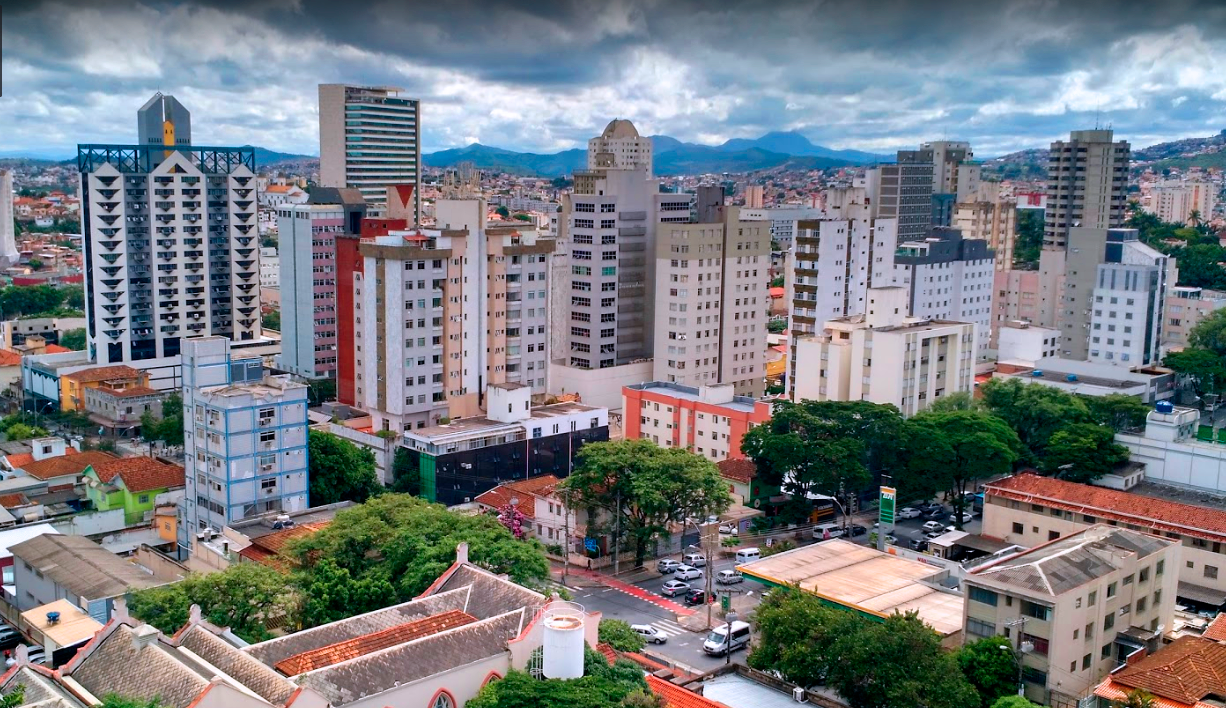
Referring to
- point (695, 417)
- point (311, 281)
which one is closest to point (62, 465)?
point (311, 281)

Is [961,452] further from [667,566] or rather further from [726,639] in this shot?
[726,639]

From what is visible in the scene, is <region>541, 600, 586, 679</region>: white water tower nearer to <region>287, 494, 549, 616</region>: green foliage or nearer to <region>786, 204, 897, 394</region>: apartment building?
<region>287, 494, 549, 616</region>: green foliage

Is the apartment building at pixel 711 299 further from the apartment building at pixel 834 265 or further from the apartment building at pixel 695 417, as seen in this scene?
the apartment building at pixel 695 417

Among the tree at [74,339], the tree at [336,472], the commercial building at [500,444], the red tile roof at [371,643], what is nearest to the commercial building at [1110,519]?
the commercial building at [500,444]

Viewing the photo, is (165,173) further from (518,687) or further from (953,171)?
(953,171)

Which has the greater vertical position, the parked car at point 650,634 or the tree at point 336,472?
the tree at point 336,472

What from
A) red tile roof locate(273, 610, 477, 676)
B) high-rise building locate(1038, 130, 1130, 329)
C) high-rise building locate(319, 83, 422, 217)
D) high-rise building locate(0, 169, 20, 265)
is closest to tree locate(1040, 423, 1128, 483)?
red tile roof locate(273, 610, 477, 676)
